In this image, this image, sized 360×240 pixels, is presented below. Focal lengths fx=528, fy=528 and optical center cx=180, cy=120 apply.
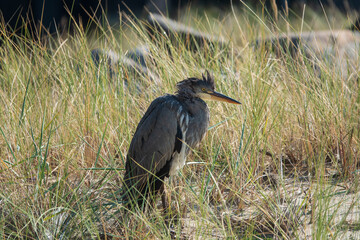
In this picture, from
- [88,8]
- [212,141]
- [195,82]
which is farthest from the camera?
[88,8]

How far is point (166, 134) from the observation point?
3154 mm

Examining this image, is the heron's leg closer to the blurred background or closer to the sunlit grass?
the sunlit grass

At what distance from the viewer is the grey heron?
3.12 m

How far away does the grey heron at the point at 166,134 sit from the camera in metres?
3.12

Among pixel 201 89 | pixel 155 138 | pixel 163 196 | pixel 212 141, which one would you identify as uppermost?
pixel 201 89

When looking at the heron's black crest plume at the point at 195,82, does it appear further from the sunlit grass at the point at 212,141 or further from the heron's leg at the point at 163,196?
the heron's leg at the point at 163,196

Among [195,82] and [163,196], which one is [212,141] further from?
[163,196]

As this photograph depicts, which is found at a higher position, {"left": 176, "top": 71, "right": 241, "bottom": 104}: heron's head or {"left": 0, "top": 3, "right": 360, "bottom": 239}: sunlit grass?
{"left": 176, "top": 71, "right": 241, "bottom": 104}: heron's head

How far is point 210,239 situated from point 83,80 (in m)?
2.01

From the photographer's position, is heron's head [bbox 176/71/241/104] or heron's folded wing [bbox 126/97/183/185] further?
heron's head [bbox 176/71/241/104]

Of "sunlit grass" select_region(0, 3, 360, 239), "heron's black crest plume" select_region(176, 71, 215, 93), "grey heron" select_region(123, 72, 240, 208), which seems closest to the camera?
"sunlit grass" select_region(0, 3, 360, 239)

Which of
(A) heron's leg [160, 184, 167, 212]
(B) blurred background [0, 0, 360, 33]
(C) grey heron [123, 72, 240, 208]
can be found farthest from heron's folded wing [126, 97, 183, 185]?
(B) blurred background [0, 0, 360, 33]

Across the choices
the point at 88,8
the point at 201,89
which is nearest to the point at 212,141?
the point at 201,89

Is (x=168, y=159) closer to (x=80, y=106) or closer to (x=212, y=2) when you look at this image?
(x=80, y=106)
